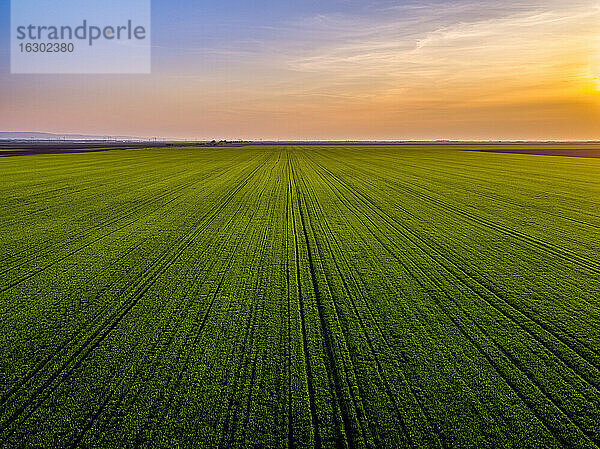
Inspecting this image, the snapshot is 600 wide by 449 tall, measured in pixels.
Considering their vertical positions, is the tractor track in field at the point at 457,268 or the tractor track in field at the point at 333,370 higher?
the tractor track in field at the point at 457,268

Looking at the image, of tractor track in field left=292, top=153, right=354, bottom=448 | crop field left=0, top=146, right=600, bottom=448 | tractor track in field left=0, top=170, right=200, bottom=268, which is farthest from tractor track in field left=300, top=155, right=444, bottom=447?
tractor track in field left=0, top=170, right=200, bottom=268

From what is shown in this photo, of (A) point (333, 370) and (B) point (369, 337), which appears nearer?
(A) point (333, 370)

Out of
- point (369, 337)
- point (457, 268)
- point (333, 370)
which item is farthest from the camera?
point (457, 268)

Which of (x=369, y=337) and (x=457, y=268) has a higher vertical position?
(x=457, y=268)

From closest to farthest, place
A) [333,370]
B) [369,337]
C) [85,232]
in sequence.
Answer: [333,370] → [369,337] → [85,232]

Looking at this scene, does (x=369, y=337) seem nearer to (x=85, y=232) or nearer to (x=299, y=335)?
(x=299, y=335)

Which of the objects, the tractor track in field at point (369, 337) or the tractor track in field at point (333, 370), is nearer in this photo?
the tractor track in field at point (333, 370)

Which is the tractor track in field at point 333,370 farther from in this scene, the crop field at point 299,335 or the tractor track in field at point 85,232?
the tractor track in field at point 85,232

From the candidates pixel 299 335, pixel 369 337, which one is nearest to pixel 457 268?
pixel 369 337

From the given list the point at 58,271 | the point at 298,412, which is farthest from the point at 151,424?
the point at 58,271

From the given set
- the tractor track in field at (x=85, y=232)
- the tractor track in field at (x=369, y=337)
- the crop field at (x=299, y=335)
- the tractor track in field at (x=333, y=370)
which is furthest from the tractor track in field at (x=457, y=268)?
the tractor track in field at (x=85, y=232)
